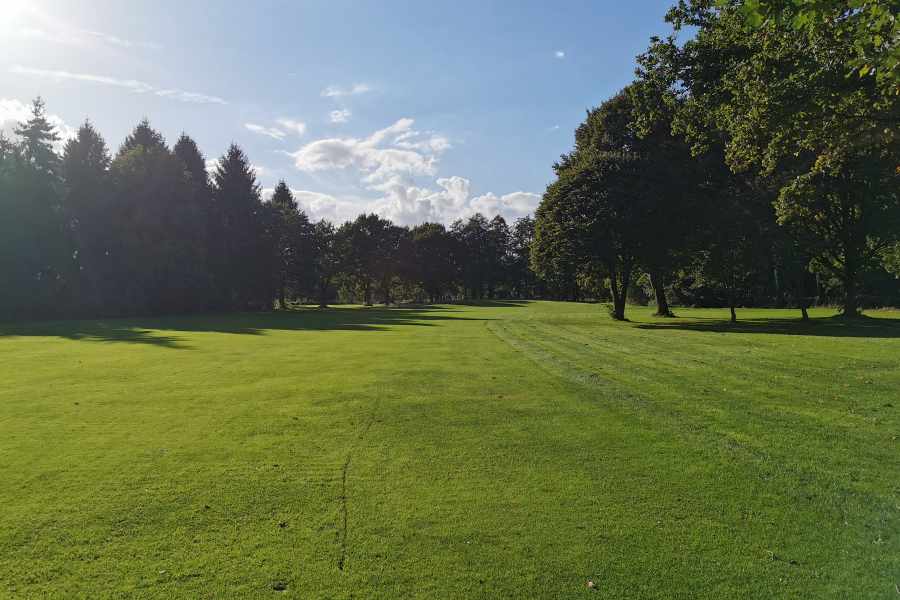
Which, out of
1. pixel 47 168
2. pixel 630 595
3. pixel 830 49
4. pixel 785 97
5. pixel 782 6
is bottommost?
pixel 630 595

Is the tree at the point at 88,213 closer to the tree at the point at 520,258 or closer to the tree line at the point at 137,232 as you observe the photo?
the tree line at the point at 137,232

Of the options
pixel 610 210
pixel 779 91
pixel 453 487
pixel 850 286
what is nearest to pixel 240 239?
pixel 610 210

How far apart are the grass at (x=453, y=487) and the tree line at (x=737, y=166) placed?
5299mm

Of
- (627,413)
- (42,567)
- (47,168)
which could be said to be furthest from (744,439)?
(47,168)

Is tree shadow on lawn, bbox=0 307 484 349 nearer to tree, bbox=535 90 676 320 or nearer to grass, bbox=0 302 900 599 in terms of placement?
tree, bbox=535 90 676 320

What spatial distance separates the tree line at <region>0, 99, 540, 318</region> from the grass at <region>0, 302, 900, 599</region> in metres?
45.7

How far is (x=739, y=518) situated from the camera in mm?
5699

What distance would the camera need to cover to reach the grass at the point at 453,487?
4656mm

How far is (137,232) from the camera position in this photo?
188ft

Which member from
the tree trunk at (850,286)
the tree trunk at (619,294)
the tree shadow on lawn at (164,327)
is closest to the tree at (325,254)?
the tree shadow on lawn at (164,327)

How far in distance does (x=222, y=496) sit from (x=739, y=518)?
18.3 feet

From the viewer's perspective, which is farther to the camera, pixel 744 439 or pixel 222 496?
pixel 744 439

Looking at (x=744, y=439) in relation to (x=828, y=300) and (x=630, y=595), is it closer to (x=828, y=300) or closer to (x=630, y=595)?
(x=630, y=595)

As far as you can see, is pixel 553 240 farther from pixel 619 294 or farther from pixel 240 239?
pixel 240 239
